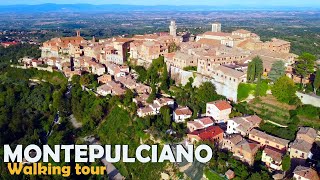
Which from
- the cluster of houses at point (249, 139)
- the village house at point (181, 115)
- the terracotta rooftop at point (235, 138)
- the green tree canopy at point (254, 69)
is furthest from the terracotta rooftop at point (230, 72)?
the terracotta rooftop at point (235, 138)

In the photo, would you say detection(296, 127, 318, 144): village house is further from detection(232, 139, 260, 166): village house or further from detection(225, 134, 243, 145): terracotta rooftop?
detection(225, 134, 243, 145): terracotta rooftop

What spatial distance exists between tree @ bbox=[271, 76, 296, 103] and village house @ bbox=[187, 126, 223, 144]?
6238 millimetres

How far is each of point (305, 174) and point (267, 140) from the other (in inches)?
179

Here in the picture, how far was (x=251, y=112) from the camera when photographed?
2862 centimetres

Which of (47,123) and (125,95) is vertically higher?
(125,95)

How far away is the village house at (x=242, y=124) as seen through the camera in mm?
25734

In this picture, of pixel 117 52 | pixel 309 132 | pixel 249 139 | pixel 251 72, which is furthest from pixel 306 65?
pixel 117 52

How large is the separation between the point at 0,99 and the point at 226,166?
2866cm

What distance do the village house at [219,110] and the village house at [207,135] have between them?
233 centimetres

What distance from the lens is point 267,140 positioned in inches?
950

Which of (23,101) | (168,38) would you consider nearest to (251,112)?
(168,38)

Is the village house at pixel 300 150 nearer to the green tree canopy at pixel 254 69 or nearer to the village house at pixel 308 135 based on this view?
the village house at pixel 308 135

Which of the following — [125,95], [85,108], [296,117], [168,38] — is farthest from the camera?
[168,38]

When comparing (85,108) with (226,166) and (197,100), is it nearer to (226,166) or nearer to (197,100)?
(197,100)
